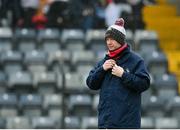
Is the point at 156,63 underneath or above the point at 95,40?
underneath

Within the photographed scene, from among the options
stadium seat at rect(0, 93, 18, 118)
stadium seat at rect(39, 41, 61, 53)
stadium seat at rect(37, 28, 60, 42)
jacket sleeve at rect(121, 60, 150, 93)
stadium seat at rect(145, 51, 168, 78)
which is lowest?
stadium seat at rect(0, 93, 18, 118)

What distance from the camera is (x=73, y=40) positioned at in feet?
42.8

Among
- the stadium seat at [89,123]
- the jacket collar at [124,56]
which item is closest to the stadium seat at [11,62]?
the stadium seat at [89,123]

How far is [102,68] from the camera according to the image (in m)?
6.32

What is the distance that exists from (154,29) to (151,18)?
373mm

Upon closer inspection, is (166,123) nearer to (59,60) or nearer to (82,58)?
(82,58)

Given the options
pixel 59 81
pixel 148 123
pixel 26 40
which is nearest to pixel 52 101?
pixel 59 81

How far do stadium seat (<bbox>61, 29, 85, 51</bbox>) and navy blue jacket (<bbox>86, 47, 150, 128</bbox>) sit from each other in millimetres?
6703

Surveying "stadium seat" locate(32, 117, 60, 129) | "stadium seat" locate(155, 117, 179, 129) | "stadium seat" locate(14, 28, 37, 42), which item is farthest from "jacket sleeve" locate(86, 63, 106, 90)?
"stadium seat" locate(14, 28, 37, 42)

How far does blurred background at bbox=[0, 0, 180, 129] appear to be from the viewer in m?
11.8

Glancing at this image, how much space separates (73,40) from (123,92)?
269 inches

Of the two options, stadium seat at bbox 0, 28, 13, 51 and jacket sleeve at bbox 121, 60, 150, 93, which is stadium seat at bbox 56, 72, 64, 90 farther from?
jacket sleeve at bbox 121, 60, 150, 93

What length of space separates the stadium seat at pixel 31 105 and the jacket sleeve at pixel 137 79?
18.5ft

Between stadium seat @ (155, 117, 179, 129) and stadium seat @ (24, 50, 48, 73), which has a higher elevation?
stadium seat @ (24, 50, 48, 73)
